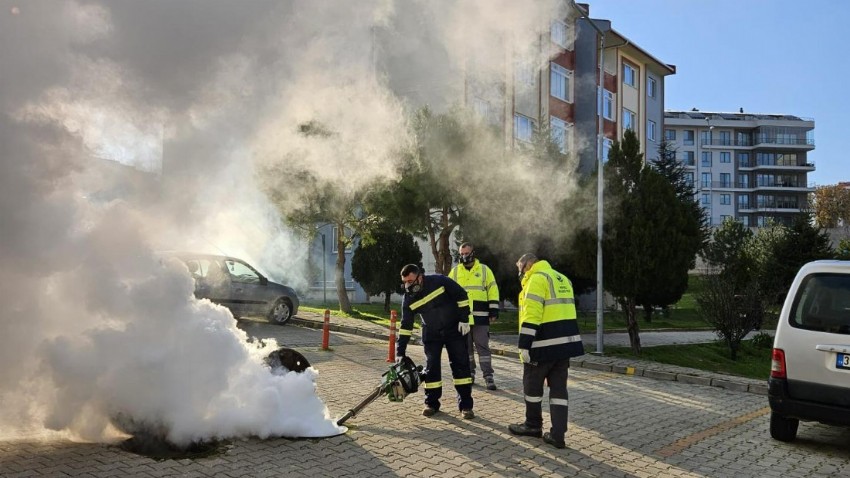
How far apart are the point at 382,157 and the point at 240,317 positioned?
Answer: 20.9 feet

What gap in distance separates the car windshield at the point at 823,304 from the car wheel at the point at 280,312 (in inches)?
463

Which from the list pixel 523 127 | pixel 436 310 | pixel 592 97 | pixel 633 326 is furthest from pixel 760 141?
pixel 436 310

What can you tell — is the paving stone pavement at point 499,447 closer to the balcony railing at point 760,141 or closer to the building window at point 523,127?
the building window at point 523,127

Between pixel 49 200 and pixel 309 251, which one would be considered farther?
pixel 309 251

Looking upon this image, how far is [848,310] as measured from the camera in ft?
21.4

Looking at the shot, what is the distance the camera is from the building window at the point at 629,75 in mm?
36375

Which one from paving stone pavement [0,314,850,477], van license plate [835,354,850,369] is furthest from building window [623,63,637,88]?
van license plate [835,354,850,369]

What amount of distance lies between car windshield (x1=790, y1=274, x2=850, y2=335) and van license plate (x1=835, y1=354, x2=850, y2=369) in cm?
23

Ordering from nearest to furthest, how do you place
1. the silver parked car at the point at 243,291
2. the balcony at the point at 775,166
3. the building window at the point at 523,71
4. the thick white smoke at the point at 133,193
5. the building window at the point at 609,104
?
1. the thick white smoke at the point at 133,193
2. the building window at the point at 523,71
3. the silver parked car at the point at 243,291
4. the building window at the point at 609,104
5. the balcony at the point at 775,166

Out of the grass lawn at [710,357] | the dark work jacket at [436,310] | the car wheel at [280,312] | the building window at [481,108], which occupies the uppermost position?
the building window at [481,108]

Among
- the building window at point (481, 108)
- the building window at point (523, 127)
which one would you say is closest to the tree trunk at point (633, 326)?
the building window at point (481, 108)

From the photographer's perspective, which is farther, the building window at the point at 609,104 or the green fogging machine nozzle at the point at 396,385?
the building window at the point at 609,104

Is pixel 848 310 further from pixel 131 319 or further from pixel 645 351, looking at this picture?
pixel 645 351

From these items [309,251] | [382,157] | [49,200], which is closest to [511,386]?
[382,157]
